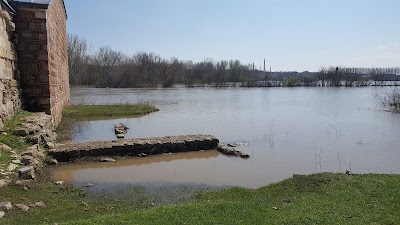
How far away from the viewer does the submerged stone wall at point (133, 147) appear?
10711 millimetres

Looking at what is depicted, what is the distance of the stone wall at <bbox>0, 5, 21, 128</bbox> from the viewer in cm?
1033

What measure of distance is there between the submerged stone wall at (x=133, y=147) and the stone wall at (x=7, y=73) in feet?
6.20


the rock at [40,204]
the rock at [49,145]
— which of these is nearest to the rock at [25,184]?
the rock at [40,204]

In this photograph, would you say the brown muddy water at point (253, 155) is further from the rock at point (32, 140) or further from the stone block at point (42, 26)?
the stone block at point (42, 26)

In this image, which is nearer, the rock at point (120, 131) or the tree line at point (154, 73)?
the rock at point (120, 131)

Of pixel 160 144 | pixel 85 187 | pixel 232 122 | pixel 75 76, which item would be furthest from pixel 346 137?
pixel 75 76

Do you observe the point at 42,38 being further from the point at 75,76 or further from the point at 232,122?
the point at 75,76

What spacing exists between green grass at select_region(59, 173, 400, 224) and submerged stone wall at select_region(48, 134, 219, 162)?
4.93 meters

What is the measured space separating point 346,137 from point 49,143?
11763 mm

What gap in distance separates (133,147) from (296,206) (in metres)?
6.87

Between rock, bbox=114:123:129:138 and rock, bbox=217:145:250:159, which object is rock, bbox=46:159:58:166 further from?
rock, bbox=217:145:250:159

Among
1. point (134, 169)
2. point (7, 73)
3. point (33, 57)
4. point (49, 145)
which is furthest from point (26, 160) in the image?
point (33, 57)

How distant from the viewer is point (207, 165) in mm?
10648

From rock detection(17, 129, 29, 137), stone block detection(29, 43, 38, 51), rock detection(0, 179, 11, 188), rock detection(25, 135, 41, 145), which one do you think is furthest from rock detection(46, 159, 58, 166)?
stone block detection(29, 43, 38, 51)
